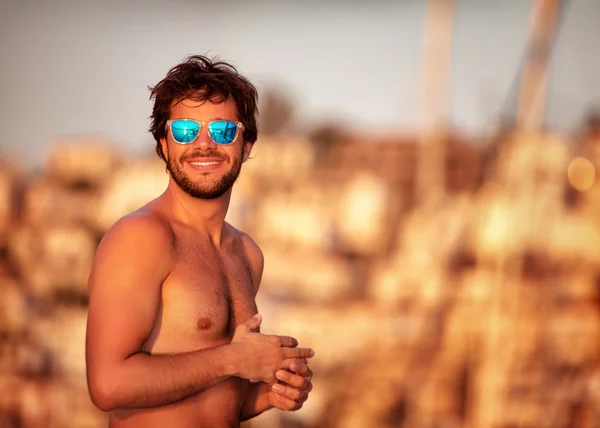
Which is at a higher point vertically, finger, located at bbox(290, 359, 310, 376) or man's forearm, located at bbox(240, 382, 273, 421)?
finger, located at bbox(290, 359, 310, 376)

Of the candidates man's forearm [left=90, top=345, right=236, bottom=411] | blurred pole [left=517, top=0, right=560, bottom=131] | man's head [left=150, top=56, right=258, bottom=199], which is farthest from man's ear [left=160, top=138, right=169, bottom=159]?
blurred pole [left=517, top=0, right=560, bottom=131]

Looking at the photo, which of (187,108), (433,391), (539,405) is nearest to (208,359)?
(187,108)

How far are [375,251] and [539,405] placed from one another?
3010cm

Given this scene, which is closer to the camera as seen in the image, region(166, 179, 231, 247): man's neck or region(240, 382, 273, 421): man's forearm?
region(166, 179, 231, 247): man's neck

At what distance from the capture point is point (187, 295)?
2525 mm

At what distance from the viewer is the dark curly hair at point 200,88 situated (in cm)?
259

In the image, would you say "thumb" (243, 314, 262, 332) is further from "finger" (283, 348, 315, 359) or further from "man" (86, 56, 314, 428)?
"finger" (283, 348, 315, 359)

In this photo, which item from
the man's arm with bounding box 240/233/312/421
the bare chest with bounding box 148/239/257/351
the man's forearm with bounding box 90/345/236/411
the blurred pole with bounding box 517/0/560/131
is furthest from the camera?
the blurred pole with bounding box 517/0/560/131

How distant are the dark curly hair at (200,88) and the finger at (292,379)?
716 millimetres

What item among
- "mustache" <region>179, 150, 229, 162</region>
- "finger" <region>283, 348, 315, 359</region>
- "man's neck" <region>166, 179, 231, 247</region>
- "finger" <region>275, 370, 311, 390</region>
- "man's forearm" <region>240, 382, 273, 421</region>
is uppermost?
"mustache" <region>179, 150, 229, 162</region>

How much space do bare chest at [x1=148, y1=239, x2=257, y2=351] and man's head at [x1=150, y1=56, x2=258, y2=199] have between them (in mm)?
207

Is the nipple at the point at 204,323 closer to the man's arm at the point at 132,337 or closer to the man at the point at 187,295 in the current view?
the man at the point at 187,295

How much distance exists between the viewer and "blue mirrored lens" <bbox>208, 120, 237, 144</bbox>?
2592 mm

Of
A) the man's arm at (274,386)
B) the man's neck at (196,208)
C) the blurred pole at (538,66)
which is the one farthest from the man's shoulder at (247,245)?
the blurred pole at (538,66)
